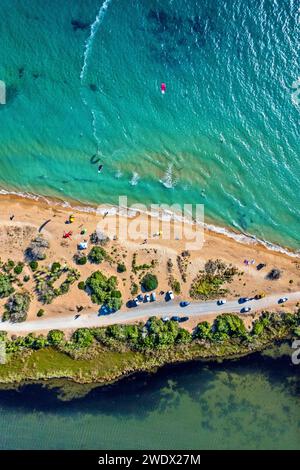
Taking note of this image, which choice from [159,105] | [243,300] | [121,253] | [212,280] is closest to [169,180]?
[159,105]

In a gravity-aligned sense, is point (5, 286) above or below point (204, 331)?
above

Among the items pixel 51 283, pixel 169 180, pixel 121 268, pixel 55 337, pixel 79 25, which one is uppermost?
pixel 79 25

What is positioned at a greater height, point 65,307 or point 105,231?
point 105,231

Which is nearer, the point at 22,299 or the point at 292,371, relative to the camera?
Result: the point at 22,299

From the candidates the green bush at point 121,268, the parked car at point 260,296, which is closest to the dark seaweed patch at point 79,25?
the green bush at point 121,268

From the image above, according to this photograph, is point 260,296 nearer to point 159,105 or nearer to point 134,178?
point 134,178

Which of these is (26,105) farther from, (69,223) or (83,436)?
(83,436)
